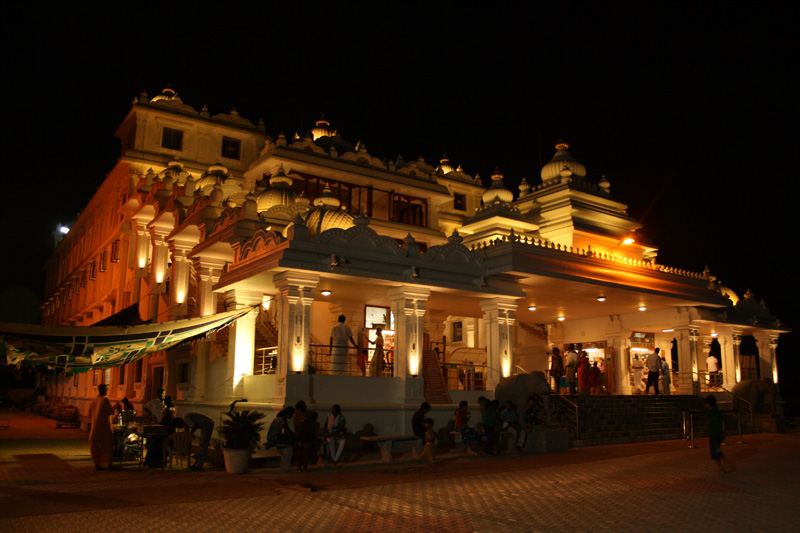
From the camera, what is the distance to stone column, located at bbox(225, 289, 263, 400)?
16.4m

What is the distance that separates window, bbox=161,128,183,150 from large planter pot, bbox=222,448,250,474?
1928cm

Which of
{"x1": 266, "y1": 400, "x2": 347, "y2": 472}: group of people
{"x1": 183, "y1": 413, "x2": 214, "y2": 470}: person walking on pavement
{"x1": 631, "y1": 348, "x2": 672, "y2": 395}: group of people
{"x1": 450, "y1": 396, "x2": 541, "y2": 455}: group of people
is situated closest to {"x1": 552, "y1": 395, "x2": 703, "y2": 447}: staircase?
{"x1": 631, "y1": 348, "x2": 672, "y2": 395}: group of people

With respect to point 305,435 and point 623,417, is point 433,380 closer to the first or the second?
point 305,435

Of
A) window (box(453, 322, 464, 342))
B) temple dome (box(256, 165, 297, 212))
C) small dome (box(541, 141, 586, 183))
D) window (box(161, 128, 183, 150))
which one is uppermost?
window (box(161, 128, 183, 150))

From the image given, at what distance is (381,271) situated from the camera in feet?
50.5

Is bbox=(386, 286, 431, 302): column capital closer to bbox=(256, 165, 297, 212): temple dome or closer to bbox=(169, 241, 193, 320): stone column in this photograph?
bbox=(256, 165, 297, 212): temple dome

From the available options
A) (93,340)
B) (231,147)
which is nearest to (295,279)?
(93,340)

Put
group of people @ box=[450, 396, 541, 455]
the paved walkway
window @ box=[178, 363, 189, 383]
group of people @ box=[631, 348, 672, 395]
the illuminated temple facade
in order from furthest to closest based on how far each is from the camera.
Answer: group of people @ box=[631, 348, 672, 395] → window @ box=[178, 363, 189, 383] → the illuminated temple facade → group of people @ box=[450, 396, 541, 455] → the paved walkway

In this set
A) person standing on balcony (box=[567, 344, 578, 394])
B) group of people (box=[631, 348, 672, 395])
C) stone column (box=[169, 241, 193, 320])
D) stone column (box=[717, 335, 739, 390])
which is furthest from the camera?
stone column (box=[717, 335, 739, 390])

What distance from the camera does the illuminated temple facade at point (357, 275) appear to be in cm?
1521

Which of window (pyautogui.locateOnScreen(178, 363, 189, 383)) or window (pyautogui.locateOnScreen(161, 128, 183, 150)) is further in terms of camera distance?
window (pyautogui.locateOnScreen(161, 128, 183, 150))

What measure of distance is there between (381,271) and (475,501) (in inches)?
281

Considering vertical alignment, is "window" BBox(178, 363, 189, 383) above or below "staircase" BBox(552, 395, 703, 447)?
above

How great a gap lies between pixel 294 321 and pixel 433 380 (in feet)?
15.0
